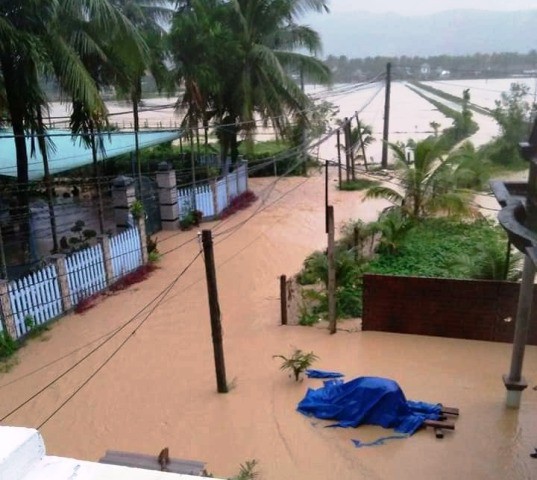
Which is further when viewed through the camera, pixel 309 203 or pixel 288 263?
pixel 309 203

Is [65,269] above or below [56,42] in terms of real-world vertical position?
below

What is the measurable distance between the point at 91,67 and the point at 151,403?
30.7 ft

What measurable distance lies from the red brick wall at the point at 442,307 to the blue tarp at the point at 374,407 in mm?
2383

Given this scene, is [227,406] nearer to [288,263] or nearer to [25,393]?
[25,393]

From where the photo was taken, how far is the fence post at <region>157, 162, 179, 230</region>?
1598 centimetres

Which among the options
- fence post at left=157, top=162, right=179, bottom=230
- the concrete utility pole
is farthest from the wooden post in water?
fence post at left=157, top=162, right=179, bottom=230

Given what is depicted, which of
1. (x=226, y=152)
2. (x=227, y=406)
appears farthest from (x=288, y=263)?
(x=226, y=152)

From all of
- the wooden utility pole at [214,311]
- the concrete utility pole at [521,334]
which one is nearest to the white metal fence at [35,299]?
the wooden utility pole at [214,311]

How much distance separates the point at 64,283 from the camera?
10.9m

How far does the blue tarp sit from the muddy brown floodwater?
15cm

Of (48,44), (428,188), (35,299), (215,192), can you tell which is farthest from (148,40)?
(35,299)

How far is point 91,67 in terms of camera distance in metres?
14.1

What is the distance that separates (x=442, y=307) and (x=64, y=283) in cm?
707

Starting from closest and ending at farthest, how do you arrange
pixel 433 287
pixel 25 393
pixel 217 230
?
pixel 25 393
pixel 433 287
pixel 217 230
